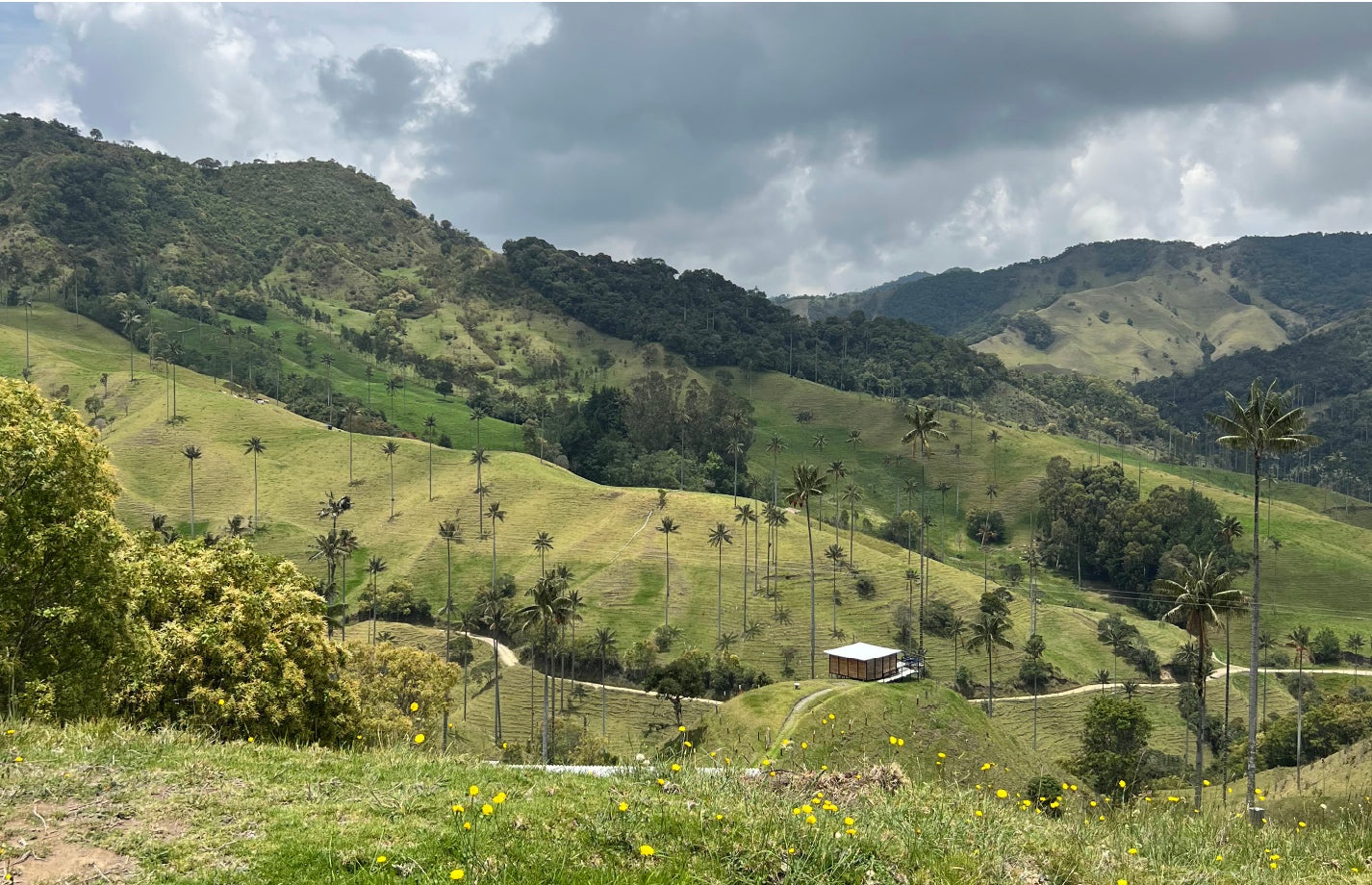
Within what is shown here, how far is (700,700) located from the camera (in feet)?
331

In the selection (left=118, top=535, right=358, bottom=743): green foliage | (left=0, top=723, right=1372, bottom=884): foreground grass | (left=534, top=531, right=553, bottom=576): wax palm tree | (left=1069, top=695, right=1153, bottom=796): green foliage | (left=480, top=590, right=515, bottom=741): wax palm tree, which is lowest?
(left=1069, top=695, right=1153, bottom=796): green foliage

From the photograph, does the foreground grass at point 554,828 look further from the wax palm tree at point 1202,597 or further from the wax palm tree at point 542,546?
the wax palm tree at point 542,546

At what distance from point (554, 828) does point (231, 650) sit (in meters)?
23.5

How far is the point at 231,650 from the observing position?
94.0 ft

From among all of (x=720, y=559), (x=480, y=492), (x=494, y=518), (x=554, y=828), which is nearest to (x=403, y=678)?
(x=554, y=828)

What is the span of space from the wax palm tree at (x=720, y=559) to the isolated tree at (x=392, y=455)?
5989cm

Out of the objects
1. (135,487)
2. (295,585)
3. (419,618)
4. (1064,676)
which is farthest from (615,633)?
(135,487)

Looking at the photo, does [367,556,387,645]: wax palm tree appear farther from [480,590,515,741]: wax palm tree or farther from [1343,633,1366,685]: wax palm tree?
[1343,633,1366,685]: wax palm tree

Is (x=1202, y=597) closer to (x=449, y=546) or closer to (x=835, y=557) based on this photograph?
(x=835, y=557)

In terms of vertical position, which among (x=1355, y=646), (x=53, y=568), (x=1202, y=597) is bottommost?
(x=1355, y=646)

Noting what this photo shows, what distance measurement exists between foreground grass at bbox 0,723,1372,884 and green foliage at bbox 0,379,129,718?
12.6 meters

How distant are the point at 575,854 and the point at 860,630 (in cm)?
11419

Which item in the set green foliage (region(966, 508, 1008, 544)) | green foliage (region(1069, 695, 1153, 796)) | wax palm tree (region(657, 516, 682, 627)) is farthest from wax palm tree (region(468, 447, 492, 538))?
green foliage (region(966, 508, 1008, 544))

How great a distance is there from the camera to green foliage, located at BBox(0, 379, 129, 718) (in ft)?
76.9
